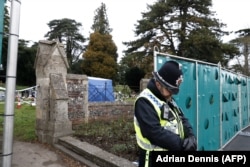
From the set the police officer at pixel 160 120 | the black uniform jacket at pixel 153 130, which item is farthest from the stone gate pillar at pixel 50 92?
the black uniform jacket at pixel 153 130

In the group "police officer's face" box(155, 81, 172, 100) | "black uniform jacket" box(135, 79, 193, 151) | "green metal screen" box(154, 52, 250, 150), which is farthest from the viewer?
"green metal screen" box(154, 52, 250, 150)

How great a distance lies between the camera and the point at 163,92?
8.85 ft

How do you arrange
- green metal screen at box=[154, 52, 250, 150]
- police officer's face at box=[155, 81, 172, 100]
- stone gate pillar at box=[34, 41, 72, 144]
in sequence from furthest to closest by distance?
stone gate pillar at box=[34, 41, 72, 144] < green metal screen at box=[154, 52, 250, 150] < police officer's face at box=[155, 81, 172, 100]

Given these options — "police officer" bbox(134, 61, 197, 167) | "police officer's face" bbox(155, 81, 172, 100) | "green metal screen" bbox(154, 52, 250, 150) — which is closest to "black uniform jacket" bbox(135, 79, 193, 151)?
"police officer" bbox(134, 61, 197, 167)

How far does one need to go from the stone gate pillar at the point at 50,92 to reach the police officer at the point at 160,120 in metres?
6.05

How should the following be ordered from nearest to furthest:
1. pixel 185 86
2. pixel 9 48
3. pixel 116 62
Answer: pixel 9 48 < pixel 185 86 < pixel 116 62

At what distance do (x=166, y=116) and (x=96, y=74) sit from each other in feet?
154

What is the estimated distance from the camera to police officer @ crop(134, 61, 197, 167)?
8.34 feet

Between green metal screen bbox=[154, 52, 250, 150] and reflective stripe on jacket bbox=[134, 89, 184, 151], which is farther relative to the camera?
green metal screen bbox=[154, 52, 250, 150]

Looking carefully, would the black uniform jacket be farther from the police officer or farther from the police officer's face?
the police officer's face

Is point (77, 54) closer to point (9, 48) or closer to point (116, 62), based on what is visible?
point (116, 62)

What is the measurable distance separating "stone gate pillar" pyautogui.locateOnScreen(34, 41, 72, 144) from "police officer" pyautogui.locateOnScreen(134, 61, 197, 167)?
6046 millimetres

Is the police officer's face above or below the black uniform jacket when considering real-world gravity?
above

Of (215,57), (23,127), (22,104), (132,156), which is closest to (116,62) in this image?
(215,57)
